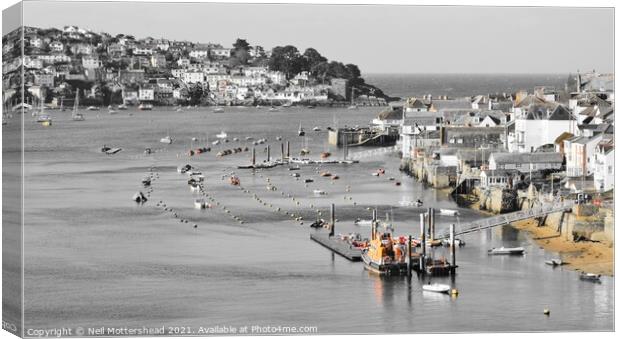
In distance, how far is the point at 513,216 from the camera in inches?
821

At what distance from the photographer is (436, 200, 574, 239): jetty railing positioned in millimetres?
20312

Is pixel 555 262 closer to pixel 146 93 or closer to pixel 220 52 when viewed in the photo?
pixel 220 52

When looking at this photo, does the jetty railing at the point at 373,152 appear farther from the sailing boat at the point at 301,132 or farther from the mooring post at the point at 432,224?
the mooring post at the point at 432,224

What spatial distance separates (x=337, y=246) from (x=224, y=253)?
1429 mm

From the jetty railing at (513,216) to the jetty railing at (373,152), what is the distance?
18.9 ft

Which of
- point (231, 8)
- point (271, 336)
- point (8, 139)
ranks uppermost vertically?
point (231, 8)

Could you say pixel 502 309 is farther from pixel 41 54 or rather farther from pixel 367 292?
pixel 41 54

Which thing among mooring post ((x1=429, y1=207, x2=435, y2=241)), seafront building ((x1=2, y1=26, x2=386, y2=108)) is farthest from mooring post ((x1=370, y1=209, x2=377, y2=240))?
seafront building ((x1=2, y1=26, x2=386, y2=108))

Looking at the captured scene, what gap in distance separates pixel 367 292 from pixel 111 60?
13.2ft

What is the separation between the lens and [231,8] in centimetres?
1571

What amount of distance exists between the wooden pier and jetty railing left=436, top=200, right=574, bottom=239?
5.17 ft

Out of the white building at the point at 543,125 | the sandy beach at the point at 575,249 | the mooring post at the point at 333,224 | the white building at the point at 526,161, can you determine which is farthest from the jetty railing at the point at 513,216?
the white building at the point at 543,125

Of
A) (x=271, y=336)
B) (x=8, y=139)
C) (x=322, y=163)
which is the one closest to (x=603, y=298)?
(x=271, y=336)

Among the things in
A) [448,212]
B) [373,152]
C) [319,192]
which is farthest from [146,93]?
[373,152]
